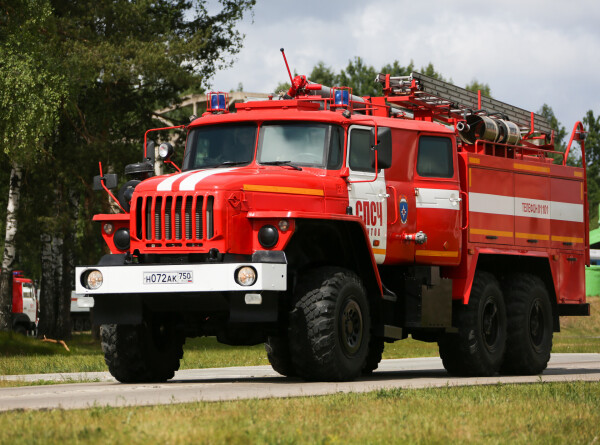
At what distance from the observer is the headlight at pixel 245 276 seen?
13680 mm

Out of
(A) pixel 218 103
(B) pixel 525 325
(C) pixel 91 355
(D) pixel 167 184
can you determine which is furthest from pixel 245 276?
(C) pixel 91 355

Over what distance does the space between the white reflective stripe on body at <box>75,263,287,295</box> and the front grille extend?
0.38m

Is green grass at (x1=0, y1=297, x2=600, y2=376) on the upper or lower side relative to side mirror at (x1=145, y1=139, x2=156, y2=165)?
lower

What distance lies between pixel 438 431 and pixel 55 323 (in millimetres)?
33243

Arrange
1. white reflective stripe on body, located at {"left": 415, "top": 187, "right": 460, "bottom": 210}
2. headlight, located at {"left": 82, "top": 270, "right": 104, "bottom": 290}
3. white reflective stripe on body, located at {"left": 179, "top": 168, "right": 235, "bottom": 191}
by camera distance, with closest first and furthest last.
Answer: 1. white reflective stripe on body, located at {"left": 179, "top": 168, "right": 235, "bottom": 191}
2. headlight, located at {"left": 82, "top": 270, "right": 104, "bottom": 290}
3. white reflective stripe on body, located at {"left": 415, "top": 187, "right": 460, "bottom": 210}

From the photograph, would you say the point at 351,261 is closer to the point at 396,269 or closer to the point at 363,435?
the point at 396,269

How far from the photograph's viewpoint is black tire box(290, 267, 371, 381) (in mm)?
14219

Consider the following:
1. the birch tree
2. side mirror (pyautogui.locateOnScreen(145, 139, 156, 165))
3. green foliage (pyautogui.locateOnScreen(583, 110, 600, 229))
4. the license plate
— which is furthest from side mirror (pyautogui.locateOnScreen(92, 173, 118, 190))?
green foliage (pyautogui.locateOnScreen(583, 110, 600, 229))

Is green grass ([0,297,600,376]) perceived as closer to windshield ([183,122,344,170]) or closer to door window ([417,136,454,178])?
windshield ([183,122,344,170])

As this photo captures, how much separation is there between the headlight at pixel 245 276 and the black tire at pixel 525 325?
6209 millimetres

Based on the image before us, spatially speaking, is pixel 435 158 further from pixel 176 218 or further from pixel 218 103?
pixel 176 218

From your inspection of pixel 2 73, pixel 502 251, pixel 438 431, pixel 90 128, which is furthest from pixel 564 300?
pixel 90 128

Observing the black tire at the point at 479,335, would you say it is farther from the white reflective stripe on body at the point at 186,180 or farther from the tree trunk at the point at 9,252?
the tree trunk at the point at 9,252

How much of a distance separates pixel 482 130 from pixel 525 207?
1.49m
